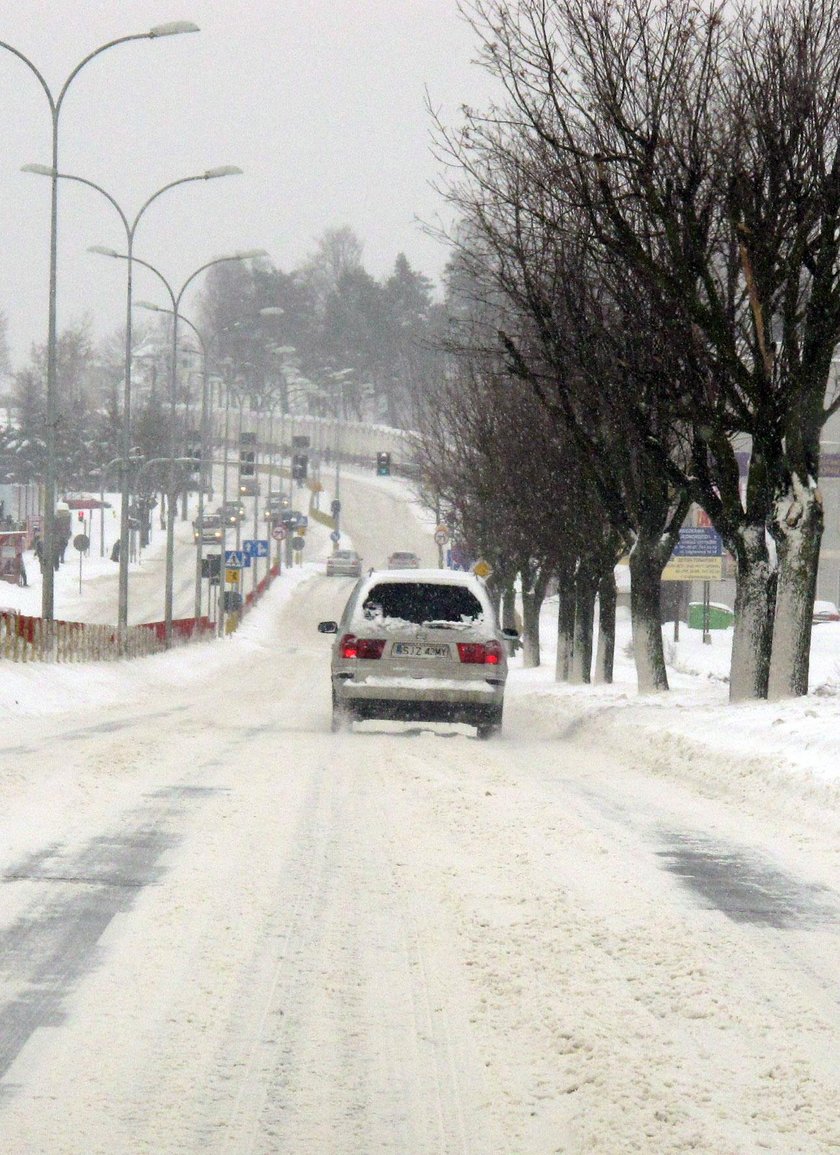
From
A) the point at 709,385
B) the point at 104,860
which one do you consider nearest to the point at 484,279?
the point at 709,385

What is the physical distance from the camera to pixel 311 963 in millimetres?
5547

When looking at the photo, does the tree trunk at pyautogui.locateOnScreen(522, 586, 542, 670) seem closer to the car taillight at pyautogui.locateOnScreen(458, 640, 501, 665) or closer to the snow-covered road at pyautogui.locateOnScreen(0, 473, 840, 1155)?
the car taillight at pyautogui.locateOnScreen(458, 640, 501, 665)

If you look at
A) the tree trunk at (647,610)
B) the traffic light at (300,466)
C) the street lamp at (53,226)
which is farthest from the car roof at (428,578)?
the traffic light at (300,466)

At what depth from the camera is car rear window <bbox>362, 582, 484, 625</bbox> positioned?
659 inches

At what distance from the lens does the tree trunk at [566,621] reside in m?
34.6

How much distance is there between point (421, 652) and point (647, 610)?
787cm

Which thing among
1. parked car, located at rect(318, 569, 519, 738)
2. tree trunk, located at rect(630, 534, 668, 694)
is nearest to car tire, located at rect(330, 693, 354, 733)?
parked car, located at rect(318, 569, 519, 738)

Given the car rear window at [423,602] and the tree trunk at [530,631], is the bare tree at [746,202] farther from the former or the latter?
the tree trunk at [530,631]

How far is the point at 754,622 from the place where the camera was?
18.6 metres

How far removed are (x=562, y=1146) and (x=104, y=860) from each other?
4215mm

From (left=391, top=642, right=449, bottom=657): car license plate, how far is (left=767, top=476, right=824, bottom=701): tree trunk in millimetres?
3754

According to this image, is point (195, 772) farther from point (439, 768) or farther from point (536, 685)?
point (536, 685)

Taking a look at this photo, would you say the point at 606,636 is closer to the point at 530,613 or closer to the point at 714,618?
the point at 530,613

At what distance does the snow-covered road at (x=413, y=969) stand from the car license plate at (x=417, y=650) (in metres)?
5.06
